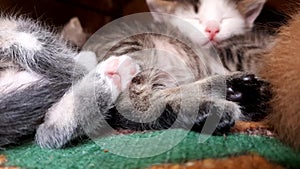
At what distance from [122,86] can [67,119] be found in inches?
5.9

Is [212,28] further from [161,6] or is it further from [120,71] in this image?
[120,71]

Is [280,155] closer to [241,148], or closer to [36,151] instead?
[241,148]

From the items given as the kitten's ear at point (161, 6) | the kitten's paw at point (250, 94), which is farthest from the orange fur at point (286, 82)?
the kitten's ear at point (161, 6)

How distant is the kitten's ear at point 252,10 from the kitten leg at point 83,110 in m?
0.52

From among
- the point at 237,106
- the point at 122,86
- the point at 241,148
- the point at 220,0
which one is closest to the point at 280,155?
the point at 241,148

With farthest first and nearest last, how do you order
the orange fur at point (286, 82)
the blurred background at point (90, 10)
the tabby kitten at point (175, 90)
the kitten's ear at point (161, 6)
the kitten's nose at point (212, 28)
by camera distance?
the blurred background at point (90, 10) < the kitten's ear at point (161, 6) < the kitten's nose at point (212, 28) < the tabby kitten at point (175, 90) < the orange fur at point (286, 82)

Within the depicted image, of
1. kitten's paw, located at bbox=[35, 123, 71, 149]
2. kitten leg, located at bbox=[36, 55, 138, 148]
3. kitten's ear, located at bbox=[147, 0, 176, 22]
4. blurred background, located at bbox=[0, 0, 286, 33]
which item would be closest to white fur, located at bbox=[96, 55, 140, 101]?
kitten leg, located at bbox=[36, 55, 138, 148]

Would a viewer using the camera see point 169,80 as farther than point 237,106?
Yes

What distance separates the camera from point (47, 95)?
0.87 meters

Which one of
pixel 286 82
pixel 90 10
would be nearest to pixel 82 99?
pixel 286 82

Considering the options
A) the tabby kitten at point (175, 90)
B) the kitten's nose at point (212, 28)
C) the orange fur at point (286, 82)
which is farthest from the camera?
the kitten's nose at point (212, 28)

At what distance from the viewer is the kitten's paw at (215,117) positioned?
808 mm

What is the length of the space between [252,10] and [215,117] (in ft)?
1.82

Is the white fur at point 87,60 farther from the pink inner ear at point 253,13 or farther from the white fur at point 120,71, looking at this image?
the pink inner ear at point 253,13
